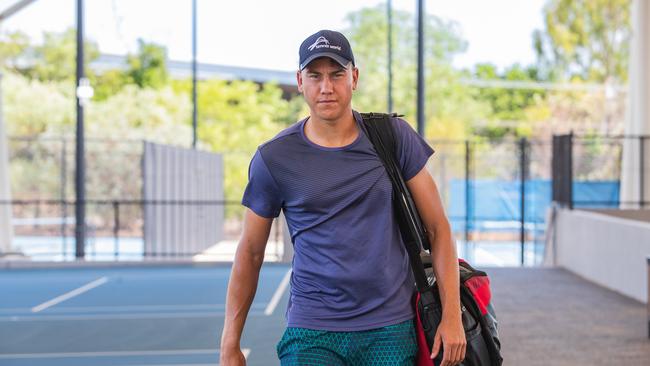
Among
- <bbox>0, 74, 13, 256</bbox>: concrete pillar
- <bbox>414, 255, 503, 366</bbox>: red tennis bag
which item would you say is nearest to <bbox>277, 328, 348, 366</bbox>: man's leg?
<bbox>414, 255, 503, 366</bbox>: red tennis bag

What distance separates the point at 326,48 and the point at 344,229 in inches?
22.4

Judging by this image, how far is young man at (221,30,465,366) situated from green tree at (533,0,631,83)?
4337 cm

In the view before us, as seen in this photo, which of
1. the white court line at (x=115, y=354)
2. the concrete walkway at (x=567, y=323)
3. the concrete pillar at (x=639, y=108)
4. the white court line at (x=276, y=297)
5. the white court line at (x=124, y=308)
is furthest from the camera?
the concrete pillar at (x=639, y=108)

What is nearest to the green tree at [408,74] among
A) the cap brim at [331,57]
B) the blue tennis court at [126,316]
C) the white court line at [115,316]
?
the blue tennis court at [126,316]

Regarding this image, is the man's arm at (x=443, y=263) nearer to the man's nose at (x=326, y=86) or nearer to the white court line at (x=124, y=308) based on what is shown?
the man's nose at (x=326, y=86)

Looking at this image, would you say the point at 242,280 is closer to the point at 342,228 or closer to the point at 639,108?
the point at 342,228

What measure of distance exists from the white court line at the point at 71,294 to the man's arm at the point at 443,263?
9.50m

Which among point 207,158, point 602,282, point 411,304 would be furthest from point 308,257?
point 207,158

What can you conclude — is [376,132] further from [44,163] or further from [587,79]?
[587,79]

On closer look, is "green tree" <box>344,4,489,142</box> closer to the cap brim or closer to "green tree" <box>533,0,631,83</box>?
"green tree" <box>533,0,631,83</box>

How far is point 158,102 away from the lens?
4744cm

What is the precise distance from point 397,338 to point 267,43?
51.7 metres

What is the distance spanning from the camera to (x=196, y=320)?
10.6 m

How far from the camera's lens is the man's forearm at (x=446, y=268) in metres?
3.02
